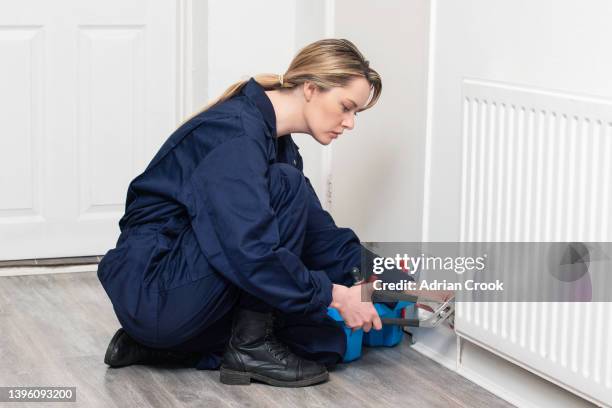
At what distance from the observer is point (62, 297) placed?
3119 millimetres

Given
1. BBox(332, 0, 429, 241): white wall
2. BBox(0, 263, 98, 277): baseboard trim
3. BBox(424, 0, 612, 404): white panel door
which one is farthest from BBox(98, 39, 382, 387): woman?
BBox(0, 263, 98, 277): baseboard trim

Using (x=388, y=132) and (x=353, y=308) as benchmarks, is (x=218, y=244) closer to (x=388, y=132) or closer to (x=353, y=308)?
(x=353, y=308)

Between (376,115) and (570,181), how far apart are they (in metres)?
0.96

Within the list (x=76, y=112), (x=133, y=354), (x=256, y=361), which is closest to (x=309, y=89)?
(x=256, y=361)

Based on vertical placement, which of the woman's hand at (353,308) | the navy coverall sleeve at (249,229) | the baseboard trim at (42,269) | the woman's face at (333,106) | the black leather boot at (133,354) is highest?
the woman's face at (333,106)

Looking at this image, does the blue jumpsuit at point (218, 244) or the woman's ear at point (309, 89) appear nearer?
the blue jumpsuit at point (218, 244)

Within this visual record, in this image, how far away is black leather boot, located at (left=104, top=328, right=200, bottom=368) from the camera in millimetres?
2566

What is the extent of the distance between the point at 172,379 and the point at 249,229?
1.37ft

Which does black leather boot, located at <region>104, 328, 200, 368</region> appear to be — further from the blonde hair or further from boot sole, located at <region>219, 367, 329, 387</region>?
the blonde hair

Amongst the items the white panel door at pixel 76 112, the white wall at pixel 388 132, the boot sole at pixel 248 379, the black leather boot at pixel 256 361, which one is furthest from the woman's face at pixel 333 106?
the white panel door at pixel 76 112

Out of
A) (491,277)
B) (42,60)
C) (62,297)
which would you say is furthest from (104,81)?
(491,277)

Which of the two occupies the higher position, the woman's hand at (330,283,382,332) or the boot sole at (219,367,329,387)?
the woman's hand at (330,283,382,332)

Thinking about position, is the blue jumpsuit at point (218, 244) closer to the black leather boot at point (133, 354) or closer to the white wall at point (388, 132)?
the black leather boot at point (133, 354)

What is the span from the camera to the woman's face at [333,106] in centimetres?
250
